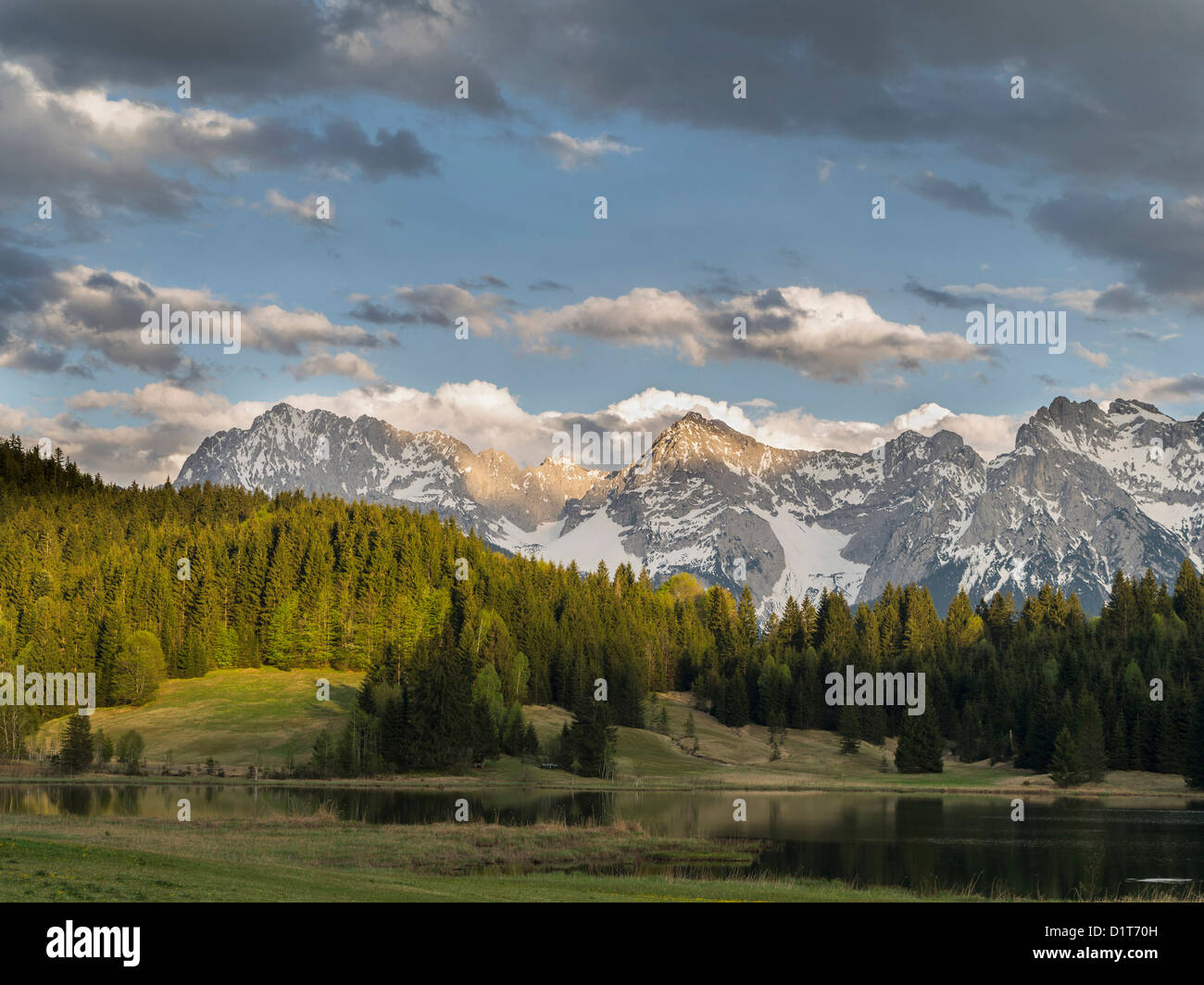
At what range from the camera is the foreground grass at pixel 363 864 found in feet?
112

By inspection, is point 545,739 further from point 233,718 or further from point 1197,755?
point 1197,755

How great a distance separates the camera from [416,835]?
65.0 metres

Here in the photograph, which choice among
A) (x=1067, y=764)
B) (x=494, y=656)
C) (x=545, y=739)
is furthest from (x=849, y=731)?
(x=494, y=656)

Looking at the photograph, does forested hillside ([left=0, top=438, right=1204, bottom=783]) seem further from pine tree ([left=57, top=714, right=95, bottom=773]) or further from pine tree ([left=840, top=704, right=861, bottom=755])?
pine tree ([left=57, top=714, right=95, bottom=773])

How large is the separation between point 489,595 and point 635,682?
3602 centimetres

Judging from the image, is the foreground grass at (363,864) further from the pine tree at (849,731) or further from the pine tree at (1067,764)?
the pine tree at (849,731)

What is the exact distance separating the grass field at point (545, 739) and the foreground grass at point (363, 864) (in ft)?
177

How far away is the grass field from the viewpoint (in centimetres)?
13075

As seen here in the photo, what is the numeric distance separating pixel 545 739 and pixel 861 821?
65561 mm

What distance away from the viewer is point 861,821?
90938 mm

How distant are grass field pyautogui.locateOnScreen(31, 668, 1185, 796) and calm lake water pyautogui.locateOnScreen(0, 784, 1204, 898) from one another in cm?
1166

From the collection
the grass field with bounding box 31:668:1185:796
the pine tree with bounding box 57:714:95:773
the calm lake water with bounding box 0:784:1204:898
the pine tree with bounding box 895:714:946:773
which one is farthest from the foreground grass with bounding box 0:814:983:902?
the pine tree with bounding box 895:714:946:773
